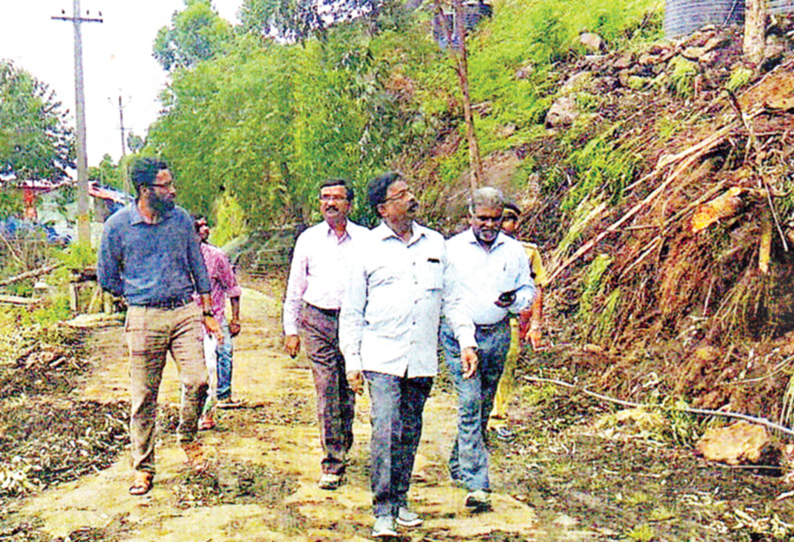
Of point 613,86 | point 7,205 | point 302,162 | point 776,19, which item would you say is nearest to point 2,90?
point 7,205

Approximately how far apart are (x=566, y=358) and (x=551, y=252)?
2157 mm

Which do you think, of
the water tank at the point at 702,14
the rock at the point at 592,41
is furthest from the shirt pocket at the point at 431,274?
the rock at the point at 592,41

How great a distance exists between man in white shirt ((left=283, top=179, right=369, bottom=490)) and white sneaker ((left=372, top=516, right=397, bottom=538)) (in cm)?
96

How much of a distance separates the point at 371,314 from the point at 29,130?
35018mm

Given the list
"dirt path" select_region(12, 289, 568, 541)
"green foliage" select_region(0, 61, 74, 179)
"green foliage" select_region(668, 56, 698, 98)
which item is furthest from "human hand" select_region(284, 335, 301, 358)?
"green foliage" select_region(0, 61, 74, 179)

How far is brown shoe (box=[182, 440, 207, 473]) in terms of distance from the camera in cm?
553

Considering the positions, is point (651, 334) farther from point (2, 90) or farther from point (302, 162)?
point (2, 90)

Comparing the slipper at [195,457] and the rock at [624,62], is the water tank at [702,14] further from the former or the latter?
the slipper at [195,457]

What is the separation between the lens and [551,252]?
1038cm

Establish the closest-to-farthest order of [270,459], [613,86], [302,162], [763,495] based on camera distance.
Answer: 1. [763,495]
2. [270,459]
3. [613,86]
4. [302,162]

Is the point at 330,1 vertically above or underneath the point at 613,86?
above

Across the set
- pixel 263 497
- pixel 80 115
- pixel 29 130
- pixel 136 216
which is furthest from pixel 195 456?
pixel 29 130

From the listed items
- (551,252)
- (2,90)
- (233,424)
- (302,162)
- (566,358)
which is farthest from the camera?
(2,90)

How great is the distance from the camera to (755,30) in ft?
34.3
